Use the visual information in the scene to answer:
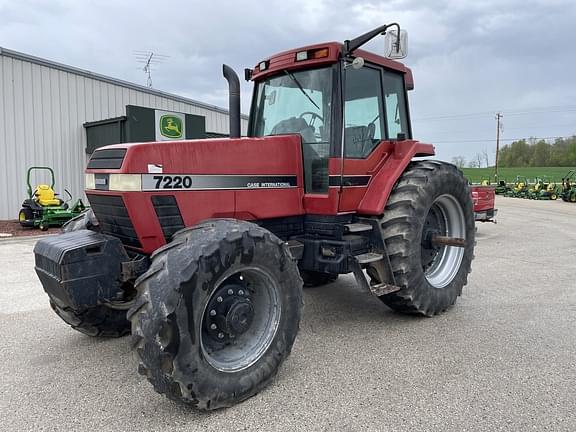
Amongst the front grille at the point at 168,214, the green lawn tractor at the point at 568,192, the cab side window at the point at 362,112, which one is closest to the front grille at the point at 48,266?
the front grille at the point at 168,214

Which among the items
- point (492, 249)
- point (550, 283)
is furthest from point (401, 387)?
point (492, 249)

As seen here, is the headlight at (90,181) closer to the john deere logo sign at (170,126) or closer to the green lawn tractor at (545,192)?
the john deere logo sign at (170,126)

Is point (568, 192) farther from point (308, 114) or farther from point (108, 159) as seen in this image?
point (108, 159)

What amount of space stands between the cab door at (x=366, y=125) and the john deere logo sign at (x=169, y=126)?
1073 centimetres

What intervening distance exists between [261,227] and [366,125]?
1.65m

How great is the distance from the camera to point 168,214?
130 inches

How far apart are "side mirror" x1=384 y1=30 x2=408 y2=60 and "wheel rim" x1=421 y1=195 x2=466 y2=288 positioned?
61.7 inches

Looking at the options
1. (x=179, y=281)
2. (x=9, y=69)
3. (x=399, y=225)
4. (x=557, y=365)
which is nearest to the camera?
A: (x=179, y=281)

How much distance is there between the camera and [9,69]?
42.5ft

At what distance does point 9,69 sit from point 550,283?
13878 millimetres

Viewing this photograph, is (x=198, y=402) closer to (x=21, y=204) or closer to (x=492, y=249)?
(x=492, y=249)

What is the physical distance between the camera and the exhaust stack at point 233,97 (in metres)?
4.11

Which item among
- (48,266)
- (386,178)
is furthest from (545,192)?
(48,266)

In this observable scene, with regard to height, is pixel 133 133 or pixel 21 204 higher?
pixel 133 133
